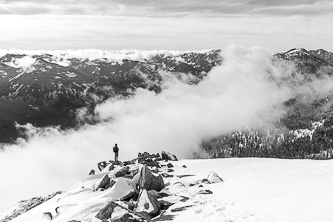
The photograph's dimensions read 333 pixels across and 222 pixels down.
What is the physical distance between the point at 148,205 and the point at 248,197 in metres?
10.4

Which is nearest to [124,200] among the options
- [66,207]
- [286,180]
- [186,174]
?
[66,207]

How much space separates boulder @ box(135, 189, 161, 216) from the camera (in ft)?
103

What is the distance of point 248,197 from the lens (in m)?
31.2

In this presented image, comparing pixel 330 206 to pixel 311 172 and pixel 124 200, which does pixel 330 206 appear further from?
pixel 124 200

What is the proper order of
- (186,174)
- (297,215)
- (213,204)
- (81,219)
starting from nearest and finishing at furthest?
(297,215) < (213,204) < (81,219) < (186,174)

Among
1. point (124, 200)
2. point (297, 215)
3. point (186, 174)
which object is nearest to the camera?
point (297, 215)

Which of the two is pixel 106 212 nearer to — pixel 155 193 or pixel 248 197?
pixel 155 193

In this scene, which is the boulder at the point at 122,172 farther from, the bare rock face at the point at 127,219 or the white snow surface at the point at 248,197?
the bare rock face at the point at 127,219

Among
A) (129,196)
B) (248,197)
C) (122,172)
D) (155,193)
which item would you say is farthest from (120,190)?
(248,197)

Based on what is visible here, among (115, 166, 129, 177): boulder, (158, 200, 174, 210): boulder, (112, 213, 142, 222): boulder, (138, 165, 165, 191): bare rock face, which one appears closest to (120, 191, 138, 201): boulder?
(138, 165, 165, 191): bare rock face

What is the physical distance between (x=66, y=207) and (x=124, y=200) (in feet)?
26.7

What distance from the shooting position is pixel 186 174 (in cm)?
5006

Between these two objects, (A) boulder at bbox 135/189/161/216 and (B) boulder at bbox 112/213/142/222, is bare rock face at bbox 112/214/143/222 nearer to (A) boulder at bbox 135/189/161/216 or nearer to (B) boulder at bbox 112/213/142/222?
(B) boulder at bbox 112/213/142/222

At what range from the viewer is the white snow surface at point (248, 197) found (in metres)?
25.3
